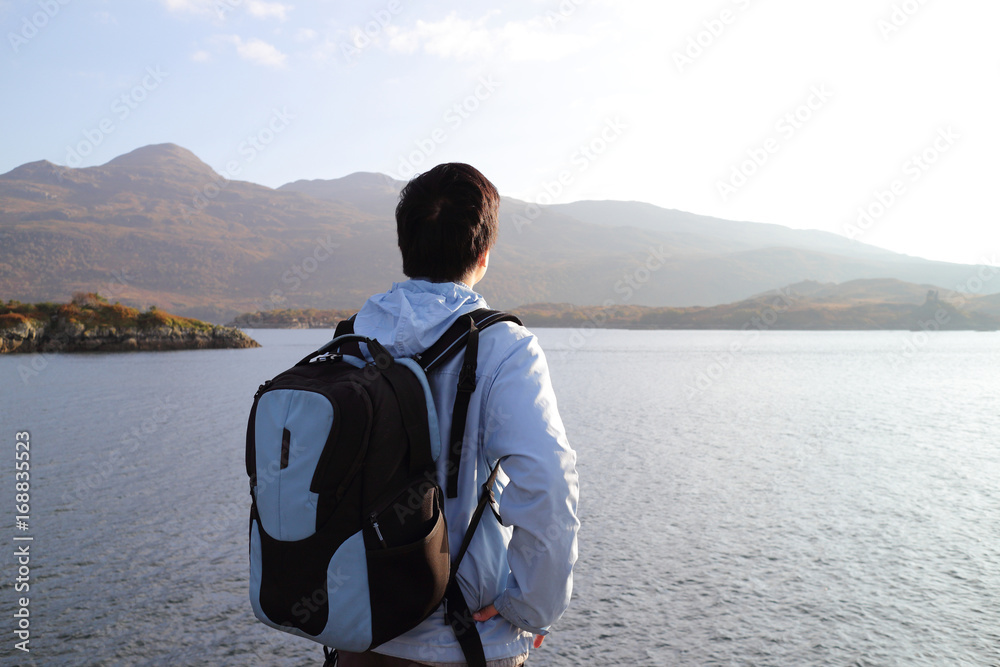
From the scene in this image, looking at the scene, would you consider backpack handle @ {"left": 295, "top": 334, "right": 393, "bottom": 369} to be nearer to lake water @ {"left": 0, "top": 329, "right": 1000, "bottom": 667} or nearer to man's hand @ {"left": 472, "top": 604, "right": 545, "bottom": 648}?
man's hand @ {"left": 472, "top": 604, "right": 545, "bottom": 648}

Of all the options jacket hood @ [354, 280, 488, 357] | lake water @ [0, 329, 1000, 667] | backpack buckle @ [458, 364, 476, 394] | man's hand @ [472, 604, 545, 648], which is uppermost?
jacket hood @ [354, 280, 488, 357]

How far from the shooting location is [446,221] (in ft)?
5.72

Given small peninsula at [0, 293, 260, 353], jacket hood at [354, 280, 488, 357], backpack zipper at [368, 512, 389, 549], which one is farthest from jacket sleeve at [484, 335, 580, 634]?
small peninsula at [0, 293, 260, 353]

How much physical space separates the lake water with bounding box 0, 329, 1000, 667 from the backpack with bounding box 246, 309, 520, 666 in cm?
369

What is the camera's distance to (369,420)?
5.02 ft

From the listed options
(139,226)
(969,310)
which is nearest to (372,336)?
(969,310)

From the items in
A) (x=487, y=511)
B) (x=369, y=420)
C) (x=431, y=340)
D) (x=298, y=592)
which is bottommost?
(x=298, y=592)

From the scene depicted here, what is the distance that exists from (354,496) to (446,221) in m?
0.82

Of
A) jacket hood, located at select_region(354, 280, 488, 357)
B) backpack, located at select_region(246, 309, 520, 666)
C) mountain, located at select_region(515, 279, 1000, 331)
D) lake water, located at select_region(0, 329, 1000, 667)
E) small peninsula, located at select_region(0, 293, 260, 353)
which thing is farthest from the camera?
mountain, located at select_region(515, 279, 1000, 331)

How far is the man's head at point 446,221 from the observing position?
1.75m

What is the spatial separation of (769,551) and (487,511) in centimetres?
625

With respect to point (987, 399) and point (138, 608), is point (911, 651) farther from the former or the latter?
point (987, 399)

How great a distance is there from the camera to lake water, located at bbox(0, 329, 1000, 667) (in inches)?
192

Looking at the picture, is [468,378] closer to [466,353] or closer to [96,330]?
[466,353]
